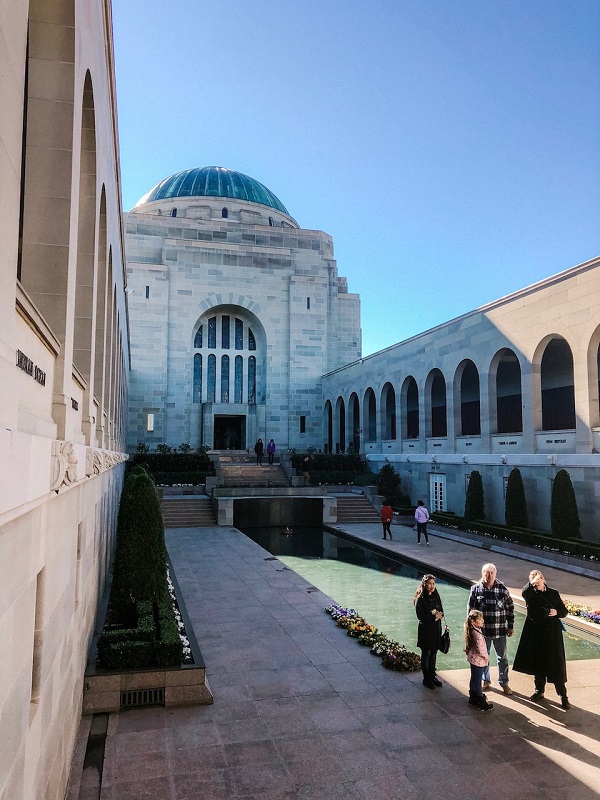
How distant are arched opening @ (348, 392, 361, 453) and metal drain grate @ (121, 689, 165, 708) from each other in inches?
1185

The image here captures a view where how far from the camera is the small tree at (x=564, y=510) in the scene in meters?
18.8

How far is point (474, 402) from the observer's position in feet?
105

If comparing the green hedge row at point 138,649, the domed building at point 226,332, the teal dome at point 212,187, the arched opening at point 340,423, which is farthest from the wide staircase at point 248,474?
the teal dome at point 212,187

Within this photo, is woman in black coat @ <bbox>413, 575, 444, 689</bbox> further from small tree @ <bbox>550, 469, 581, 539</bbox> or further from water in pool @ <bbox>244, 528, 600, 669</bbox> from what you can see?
small tree @ <bbox>550, 469, 581, 539</bbox>

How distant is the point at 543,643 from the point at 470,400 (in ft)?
85.0

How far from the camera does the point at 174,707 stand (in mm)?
8203

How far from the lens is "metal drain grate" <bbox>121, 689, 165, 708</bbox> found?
8.20m

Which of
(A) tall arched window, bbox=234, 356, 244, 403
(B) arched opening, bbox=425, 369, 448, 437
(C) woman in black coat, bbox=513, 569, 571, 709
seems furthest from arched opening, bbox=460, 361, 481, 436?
(C) woman in black coat, bbox=513, 569, 571, 709

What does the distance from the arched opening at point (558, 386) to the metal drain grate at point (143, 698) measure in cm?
2189

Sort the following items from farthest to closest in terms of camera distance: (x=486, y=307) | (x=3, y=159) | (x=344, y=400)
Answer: (x=344, y=400), (x=486, y=307), (x=3, y=159)

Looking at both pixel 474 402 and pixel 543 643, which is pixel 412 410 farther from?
pixel 543 643

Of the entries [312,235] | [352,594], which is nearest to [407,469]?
[352,594]

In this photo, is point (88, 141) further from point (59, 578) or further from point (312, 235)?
point (312, 235)

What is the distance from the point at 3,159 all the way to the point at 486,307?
925 inches
